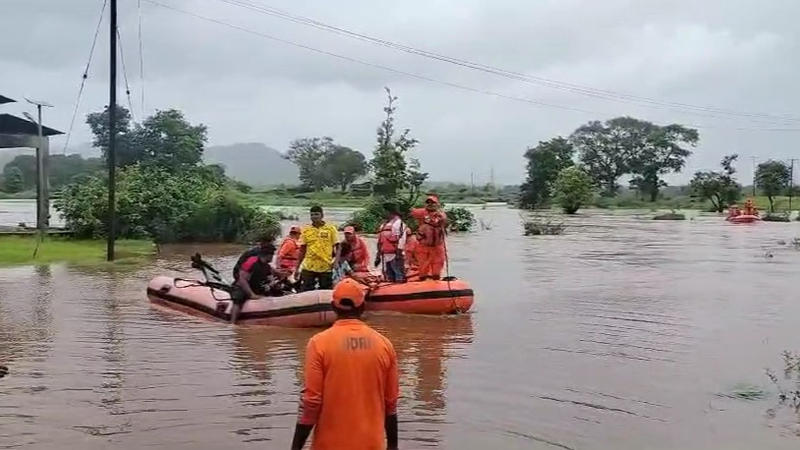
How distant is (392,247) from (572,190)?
194 ft

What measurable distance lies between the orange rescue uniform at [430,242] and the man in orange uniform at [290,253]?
1969 millimetres

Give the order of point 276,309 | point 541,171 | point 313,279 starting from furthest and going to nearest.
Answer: point 541,171
point 313,279
point 276,309

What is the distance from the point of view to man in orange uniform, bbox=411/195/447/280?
48.9 feet

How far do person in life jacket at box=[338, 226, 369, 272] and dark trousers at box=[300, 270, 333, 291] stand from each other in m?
1.14

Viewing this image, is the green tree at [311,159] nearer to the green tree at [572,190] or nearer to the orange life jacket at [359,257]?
the green tree at [572,190]

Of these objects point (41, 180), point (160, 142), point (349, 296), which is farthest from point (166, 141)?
point (349, 296)

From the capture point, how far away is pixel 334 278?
15000 millimetres

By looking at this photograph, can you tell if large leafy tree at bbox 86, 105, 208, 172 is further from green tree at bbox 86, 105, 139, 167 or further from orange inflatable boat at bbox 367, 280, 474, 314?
orange inflatable boat at bbox 367, 280, 474, 314

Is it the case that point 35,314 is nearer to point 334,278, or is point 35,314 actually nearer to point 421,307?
point 334,278

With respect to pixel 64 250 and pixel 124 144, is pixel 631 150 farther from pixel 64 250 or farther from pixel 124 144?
pixel 64 250

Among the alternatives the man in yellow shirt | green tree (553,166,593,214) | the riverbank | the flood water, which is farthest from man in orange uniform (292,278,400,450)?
green tree (553,166,593,214)

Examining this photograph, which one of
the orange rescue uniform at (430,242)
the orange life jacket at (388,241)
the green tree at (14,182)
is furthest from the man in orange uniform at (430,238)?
the green tree at (14,182)

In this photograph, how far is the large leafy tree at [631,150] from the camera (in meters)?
95.8

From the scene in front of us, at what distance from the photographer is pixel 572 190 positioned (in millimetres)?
73750
